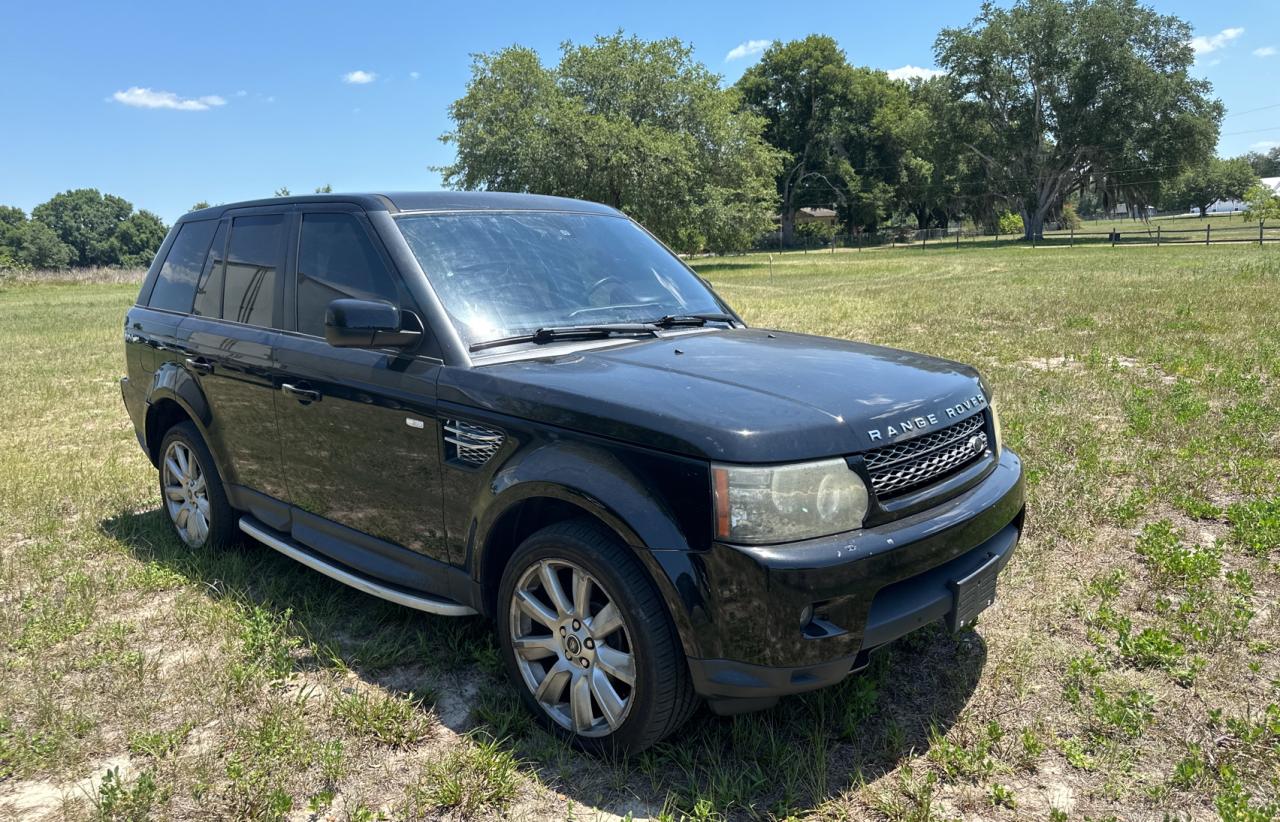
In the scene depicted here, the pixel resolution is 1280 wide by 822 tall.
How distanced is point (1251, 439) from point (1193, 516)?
1820mm

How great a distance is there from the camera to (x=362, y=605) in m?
4.16

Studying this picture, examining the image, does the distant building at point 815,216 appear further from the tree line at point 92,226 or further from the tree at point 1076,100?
the tree line at point 92,226

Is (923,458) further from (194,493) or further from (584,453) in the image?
(194,493)

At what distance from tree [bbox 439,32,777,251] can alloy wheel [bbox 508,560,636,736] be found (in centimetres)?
3780

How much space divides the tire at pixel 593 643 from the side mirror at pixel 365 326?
3.09ft

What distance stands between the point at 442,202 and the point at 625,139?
37971 mm

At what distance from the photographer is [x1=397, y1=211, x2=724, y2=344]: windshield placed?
3377 mm

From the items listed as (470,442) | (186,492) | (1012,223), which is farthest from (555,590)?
(1012,223)

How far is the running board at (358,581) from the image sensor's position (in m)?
3.23

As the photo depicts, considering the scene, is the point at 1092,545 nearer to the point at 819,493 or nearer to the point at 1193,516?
the point at 1193,516

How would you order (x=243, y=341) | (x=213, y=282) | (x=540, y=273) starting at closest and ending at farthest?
(x=540, y=273) → (x=243, y=341) → (x=213, y=282)

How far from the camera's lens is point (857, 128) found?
73562 mm

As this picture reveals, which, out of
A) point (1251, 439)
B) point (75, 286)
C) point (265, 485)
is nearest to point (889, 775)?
point (265, 485)

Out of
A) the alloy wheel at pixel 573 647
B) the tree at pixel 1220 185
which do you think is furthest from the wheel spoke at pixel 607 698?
the tree at pixel 1220 185
